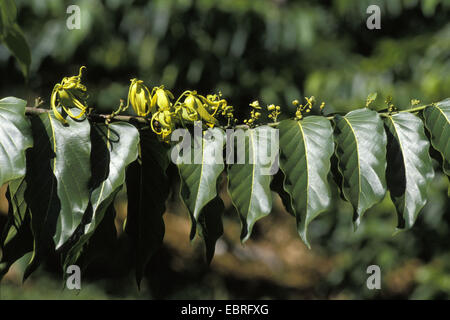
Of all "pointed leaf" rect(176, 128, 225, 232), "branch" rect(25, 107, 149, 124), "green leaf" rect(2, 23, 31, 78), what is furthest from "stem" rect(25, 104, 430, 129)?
"green leaf" rect(2, 23, 31, 78)

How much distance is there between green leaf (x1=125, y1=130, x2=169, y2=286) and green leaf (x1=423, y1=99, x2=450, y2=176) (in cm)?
73

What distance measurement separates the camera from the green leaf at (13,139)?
1315 mm

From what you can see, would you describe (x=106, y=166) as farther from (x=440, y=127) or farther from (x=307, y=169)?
(x=440, y=127)

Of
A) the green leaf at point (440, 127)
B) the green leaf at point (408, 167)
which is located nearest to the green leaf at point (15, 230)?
the green leaf at point (408, 167)

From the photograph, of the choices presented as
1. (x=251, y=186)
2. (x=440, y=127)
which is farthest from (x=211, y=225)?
(x=440, y=127)

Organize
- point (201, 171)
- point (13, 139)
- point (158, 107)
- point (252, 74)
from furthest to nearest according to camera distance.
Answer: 1. point (252, 74)
2. point (158, 107)
3. point (201, 171)
4. point (13, 139)

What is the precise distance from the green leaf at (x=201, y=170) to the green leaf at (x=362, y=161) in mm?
328

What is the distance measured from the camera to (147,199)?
150 cm

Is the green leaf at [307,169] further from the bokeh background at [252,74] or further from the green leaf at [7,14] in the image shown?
the bokeh background at [252,74]

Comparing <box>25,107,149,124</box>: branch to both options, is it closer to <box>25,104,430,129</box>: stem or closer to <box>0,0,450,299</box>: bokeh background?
<box>25,104,430,129</box>: stem

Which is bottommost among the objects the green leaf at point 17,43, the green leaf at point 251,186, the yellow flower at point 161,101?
the green leaf at point 251,186

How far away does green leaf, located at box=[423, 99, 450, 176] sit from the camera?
1504mm

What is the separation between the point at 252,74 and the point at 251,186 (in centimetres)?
398

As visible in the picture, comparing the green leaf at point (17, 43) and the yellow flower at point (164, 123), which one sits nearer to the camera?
the green leaf at point (17, 43)
